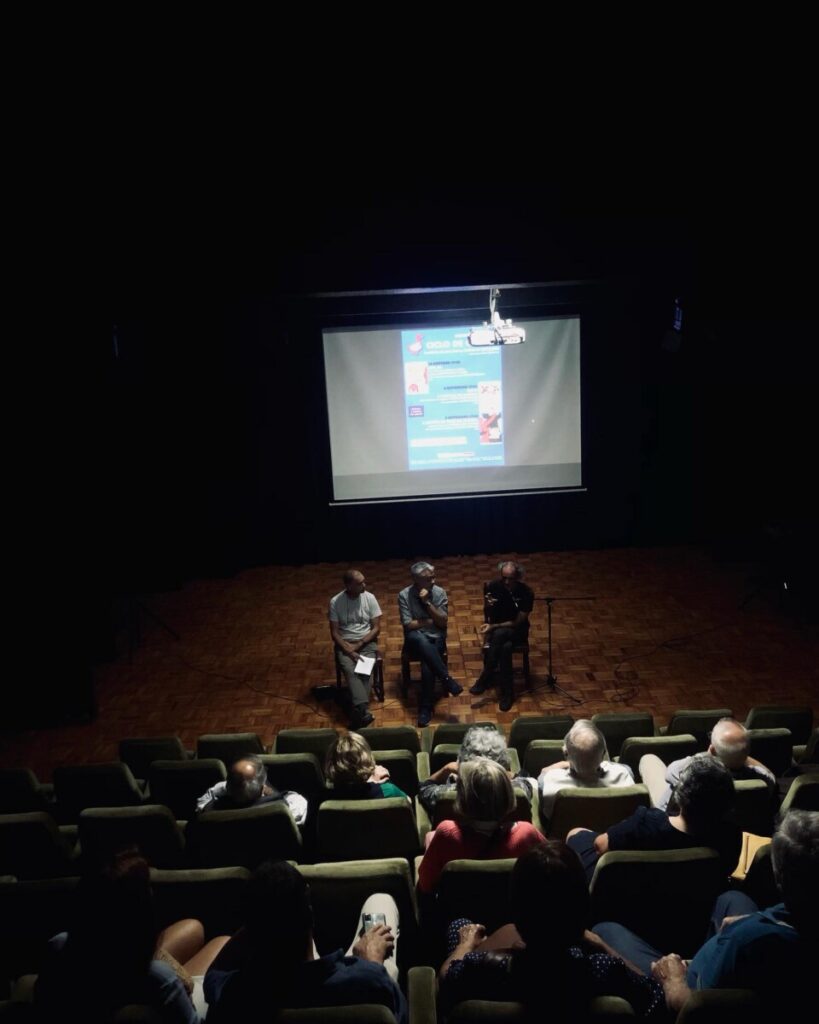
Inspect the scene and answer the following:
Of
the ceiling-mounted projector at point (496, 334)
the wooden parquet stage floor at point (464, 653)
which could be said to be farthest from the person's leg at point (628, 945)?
the ceiling-mounted projector at point (496, 334)

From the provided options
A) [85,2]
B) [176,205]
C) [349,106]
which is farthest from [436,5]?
[176,205]

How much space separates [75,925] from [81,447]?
519cm

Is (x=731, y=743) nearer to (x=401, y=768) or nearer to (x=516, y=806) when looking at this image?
(x=516, y=806)

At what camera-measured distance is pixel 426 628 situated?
5.64m

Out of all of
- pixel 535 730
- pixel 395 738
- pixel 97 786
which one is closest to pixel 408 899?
pixel 395 738

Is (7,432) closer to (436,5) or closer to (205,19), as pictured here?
(205,19)

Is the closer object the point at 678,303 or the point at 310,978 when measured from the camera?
the point at 310,978

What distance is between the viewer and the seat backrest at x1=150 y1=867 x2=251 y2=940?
2264 millimetres

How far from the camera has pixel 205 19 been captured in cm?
372

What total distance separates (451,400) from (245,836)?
5.93 m

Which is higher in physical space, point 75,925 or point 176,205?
point 176,205

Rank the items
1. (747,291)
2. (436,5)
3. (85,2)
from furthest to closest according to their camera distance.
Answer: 1. (747,291)
2. (436,5)
3. (85,2)

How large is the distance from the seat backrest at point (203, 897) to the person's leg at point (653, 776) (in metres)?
1.64

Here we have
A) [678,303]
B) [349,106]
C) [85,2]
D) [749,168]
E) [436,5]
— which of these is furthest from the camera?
[678,303]
